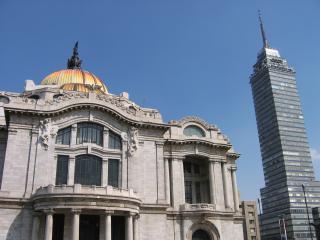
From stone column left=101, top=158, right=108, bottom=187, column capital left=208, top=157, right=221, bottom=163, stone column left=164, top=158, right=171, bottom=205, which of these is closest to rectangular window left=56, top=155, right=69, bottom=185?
stone column left=101, top=158, right=108, bottom=187

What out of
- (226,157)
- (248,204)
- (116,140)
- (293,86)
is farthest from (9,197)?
(293,86)

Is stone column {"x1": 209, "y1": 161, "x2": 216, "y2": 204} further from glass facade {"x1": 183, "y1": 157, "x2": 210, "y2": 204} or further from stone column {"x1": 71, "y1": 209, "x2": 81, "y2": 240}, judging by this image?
stone column {"x1": 71, "y1": 209, "x2": 81, "y2": 240}

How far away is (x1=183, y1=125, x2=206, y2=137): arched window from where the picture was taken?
5472cm

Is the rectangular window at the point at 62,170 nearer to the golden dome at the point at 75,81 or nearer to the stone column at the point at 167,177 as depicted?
the stone column at the point at 167,177

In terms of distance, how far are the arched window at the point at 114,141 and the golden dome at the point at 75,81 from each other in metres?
15.9

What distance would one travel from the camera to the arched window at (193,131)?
180ft

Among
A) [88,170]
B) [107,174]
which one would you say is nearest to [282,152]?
[107,174]

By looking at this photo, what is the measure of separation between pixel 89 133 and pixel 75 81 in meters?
20.2

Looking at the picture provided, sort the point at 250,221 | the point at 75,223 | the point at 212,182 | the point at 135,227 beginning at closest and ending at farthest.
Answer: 1. the point at 75,223
2. the point at 135,227
3. the point at 212,182
4. the point at 250,221

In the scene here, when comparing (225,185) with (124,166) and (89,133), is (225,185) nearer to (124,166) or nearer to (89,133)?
(124,166)

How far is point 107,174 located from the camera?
45531 mm

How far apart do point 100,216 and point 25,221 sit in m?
7.79

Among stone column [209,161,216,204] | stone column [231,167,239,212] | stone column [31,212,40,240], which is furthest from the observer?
stone column [231,167,239,212]

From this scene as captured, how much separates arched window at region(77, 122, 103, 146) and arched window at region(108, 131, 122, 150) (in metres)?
1.24
